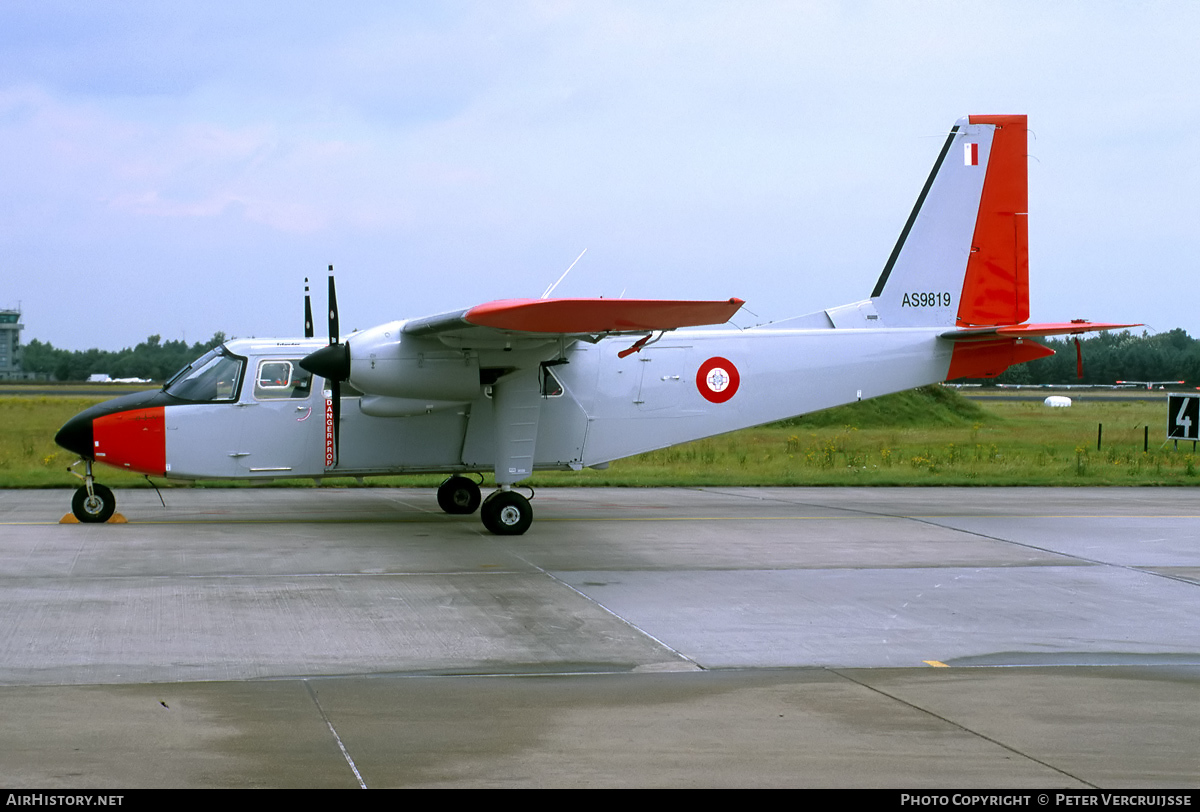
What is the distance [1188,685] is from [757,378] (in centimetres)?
948

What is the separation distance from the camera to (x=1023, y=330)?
1633 centimetres

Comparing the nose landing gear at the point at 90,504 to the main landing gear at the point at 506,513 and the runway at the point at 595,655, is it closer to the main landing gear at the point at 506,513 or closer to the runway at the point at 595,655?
the runway at the point at 595,655

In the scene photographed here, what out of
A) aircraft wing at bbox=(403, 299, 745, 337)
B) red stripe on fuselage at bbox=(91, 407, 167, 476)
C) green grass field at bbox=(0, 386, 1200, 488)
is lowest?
green grass field at bbox=(0, 386, 1200, 488)

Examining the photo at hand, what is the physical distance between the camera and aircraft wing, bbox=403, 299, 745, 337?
12.2m

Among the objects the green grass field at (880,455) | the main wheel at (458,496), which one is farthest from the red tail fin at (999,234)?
the main wheel at (458,496)

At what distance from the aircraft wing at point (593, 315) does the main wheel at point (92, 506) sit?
5.84 m

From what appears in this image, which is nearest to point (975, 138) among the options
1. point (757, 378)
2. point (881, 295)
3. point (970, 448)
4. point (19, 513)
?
point (881, 295)

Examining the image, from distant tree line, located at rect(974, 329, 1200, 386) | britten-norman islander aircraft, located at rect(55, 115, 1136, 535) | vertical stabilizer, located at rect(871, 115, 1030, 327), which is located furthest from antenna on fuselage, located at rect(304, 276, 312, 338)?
distant tree line, located at rect(974, 329, 1200, 386)

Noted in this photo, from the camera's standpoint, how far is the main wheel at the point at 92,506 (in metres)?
15.2

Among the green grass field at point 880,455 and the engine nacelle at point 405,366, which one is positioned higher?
the engine nacelle at point 405,366

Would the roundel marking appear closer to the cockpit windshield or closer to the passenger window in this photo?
the passenger window

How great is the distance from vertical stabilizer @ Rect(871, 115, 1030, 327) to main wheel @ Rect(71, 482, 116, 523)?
37.5ft

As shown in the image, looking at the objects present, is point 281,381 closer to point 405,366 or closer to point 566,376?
point 405,366

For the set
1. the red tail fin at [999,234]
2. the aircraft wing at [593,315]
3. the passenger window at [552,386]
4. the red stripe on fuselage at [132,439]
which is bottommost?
the red stripe on fuselage at [132,439]
